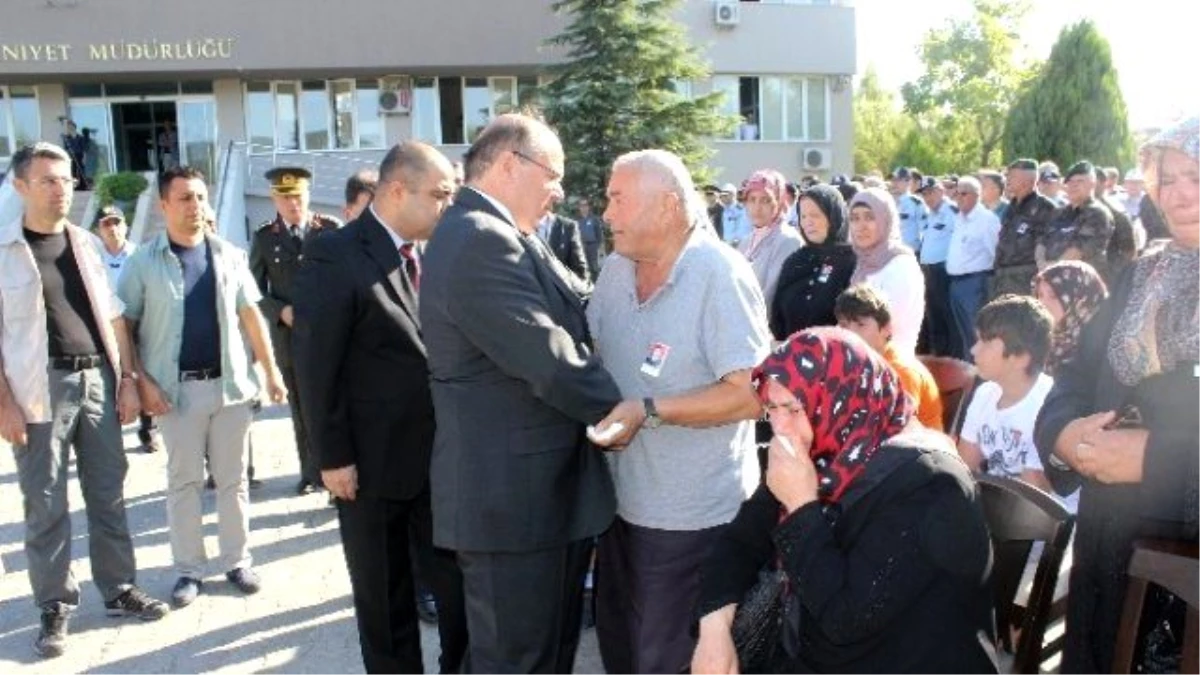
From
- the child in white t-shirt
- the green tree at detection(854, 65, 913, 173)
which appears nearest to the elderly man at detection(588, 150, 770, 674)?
the child in white t-shirt

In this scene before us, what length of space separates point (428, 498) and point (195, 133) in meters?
25.9

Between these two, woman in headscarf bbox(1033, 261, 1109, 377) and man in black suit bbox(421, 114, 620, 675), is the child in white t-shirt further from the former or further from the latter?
man in black suit bbox(421, 114, 620, 675)

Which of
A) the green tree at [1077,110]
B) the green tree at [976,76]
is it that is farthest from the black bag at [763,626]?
the green tree at [976,76]

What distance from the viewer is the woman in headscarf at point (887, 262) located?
17.0 feet

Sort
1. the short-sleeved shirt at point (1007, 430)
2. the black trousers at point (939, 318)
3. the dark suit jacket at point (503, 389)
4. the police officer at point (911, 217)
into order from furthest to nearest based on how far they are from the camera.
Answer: the police officer at point (911, 217), the black trousers at point (939, 318), the short-sleeved shirt at point (1007, 430), the dark suit jacket at point (503, 389)

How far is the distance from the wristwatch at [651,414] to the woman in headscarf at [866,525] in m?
0.48

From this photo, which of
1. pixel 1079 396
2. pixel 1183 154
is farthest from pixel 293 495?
pixel 1183 154

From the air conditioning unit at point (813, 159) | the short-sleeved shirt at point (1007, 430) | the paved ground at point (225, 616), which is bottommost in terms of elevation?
the paved ground at point (225, 616)

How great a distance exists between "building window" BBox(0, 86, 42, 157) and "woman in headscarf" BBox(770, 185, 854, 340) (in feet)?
→ 83.9

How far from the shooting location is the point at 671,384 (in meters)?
3.10

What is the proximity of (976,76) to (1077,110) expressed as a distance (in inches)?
576

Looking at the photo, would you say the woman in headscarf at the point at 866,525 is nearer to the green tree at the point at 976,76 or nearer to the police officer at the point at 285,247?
the police officer at the point at 285,247

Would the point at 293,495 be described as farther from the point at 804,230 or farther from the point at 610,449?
the point at 610,449

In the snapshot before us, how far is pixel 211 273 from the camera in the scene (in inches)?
203
